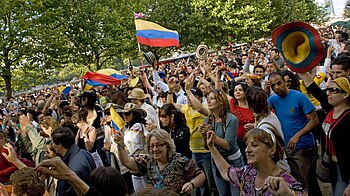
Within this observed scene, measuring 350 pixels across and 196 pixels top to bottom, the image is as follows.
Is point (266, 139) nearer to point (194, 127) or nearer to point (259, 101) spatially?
point (259, 101)

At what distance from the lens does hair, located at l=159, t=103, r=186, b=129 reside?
18.4 feet

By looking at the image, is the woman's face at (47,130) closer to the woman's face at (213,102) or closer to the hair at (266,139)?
the woman's face at (213,102)

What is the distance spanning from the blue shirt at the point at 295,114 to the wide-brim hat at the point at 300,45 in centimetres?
34

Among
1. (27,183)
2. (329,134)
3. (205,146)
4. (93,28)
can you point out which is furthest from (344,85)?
(93,28)

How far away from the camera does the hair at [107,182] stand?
2.99 meters

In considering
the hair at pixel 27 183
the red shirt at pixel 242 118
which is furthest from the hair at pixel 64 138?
the red shirt at pixel 242 118

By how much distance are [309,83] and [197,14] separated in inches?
1146

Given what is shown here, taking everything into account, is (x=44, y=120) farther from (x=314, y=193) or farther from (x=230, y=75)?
(x=230, y=75)

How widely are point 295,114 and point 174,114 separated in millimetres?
1678

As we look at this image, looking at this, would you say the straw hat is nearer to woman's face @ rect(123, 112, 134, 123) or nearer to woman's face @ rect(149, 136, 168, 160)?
woman's face @ rect(149, 136, 168, 160)

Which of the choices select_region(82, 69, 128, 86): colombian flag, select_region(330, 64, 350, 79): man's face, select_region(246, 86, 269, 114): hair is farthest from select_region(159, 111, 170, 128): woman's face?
select_region(82, 69, 128, 86): colombian flag

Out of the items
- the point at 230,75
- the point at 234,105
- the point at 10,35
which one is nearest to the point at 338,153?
the point at 234,105

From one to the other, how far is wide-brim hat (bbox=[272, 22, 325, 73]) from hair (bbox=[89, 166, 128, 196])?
2646 mm

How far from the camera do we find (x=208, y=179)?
5.59 metres
